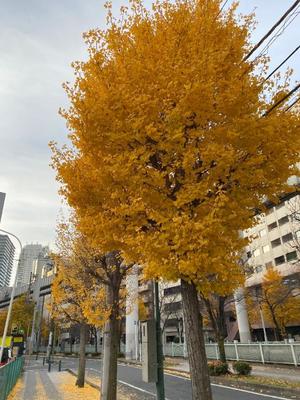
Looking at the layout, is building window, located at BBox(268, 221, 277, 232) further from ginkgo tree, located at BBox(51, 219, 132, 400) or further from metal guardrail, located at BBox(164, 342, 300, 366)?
ginkgo tree, located at BBox(51, 219, 132, 400)

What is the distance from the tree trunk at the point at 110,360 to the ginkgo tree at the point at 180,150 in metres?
4.10

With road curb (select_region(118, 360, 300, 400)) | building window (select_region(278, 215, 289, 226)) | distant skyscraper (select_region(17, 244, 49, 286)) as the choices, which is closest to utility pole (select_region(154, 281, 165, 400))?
road curb (select_region(118, 360, 300, 400))

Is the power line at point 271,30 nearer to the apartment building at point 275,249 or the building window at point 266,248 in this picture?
the apartment building at point 275,249

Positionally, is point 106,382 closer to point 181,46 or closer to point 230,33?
point 181,46

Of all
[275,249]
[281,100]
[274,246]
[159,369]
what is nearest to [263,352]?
[159,369]

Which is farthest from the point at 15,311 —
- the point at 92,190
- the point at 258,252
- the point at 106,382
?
the point at 92,190

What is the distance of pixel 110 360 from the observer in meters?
8.02

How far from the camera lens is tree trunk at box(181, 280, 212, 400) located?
437 centimetres

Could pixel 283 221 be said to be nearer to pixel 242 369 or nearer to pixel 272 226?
pixel 272 226

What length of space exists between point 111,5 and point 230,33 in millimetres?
2260

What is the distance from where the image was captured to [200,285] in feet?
14.8

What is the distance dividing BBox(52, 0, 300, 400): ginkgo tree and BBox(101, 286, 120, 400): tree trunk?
410 centimetres

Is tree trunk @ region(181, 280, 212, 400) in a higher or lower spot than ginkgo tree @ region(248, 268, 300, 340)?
lower

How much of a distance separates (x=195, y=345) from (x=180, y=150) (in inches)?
117
